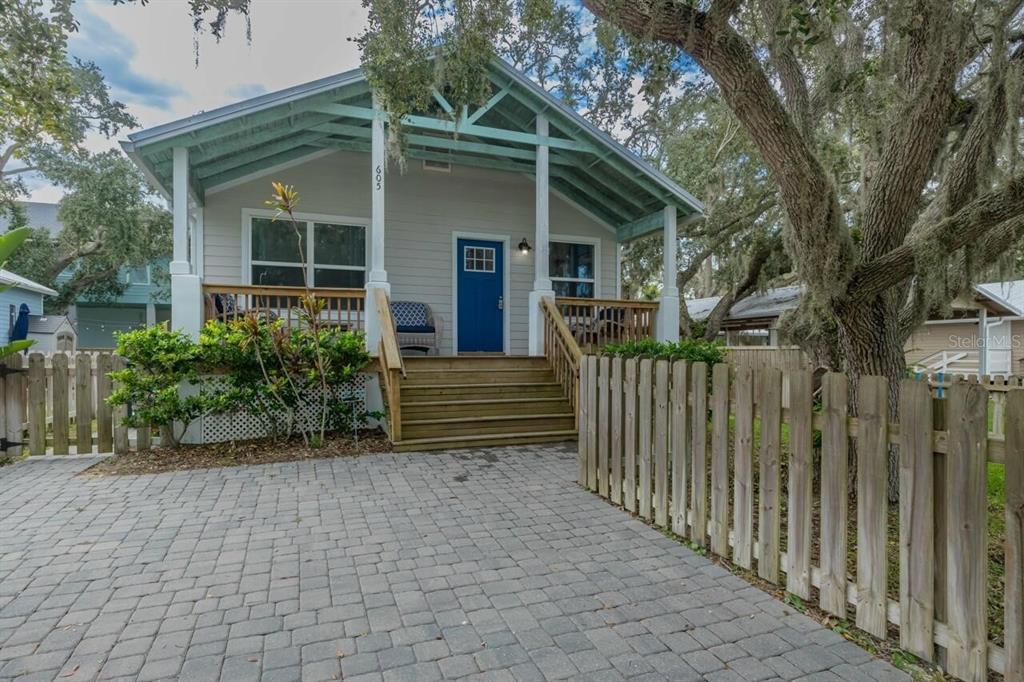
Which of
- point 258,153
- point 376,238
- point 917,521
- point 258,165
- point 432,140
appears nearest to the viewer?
point 917,521

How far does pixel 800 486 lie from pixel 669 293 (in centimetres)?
652

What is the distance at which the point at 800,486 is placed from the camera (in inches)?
107

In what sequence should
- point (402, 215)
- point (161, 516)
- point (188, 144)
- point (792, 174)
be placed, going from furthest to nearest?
point (402, 215) → point (188, 144) → point (161, 516) → point (792, 174)

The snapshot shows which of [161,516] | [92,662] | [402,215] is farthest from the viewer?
[402,215]

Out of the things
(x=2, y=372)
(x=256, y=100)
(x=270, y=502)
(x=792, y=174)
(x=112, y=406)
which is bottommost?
(x=270, y=502)

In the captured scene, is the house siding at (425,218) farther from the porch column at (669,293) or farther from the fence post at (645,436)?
the fence post at (645,436)

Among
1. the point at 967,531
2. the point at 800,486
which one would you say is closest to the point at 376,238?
the point at 800,486

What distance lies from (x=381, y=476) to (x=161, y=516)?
180cm

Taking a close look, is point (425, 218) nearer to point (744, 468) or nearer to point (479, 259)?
point (479, 259)

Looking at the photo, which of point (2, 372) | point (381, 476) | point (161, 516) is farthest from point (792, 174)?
point (2, 372)

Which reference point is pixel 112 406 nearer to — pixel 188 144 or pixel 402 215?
pixel 188 144

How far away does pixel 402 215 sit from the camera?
30.5 ft

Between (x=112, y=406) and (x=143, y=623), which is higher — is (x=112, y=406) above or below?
above

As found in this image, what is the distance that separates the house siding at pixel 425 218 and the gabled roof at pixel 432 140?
400 mm
